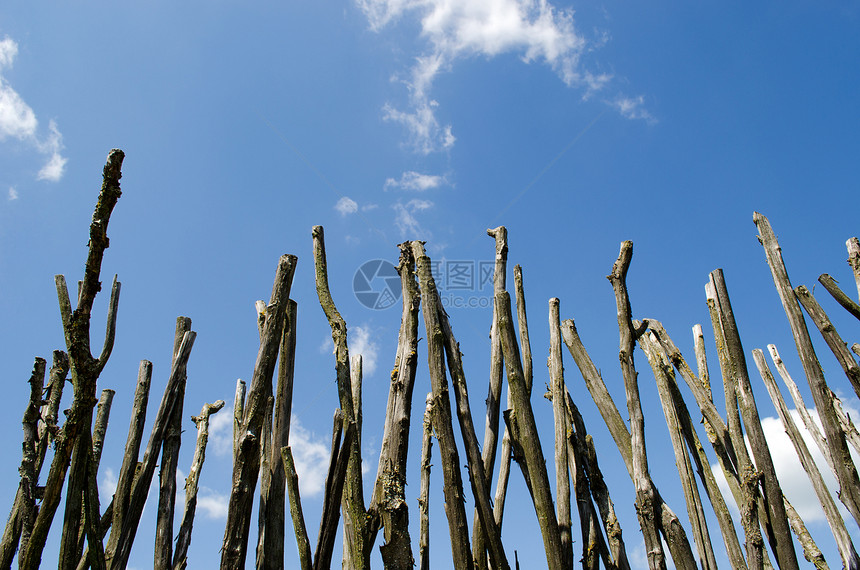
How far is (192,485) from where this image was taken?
3.26 m

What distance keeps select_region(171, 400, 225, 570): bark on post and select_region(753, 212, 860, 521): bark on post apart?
11.1ft

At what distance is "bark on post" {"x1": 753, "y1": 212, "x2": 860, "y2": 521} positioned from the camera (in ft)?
8.86

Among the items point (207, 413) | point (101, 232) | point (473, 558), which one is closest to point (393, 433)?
point (473, 558)

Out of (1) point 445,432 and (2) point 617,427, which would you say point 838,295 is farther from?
(1) point 445,432

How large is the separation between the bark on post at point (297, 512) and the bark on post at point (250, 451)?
0.13 meters

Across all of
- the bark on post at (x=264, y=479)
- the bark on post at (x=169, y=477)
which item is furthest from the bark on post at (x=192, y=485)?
the bark on post at (x=264, y=479)

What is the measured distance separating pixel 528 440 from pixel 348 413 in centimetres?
87

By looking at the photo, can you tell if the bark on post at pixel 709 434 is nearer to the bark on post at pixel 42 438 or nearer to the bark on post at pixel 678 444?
the bark on post at pixel 678 444

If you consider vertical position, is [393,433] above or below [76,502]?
above

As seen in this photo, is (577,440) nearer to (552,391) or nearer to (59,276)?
(552,391)

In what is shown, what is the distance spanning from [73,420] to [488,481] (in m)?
1.79

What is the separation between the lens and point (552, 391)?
119 inches

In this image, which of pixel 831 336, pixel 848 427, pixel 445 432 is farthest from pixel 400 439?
pixel 848 427

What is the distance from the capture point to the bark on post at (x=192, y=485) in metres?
2.86
